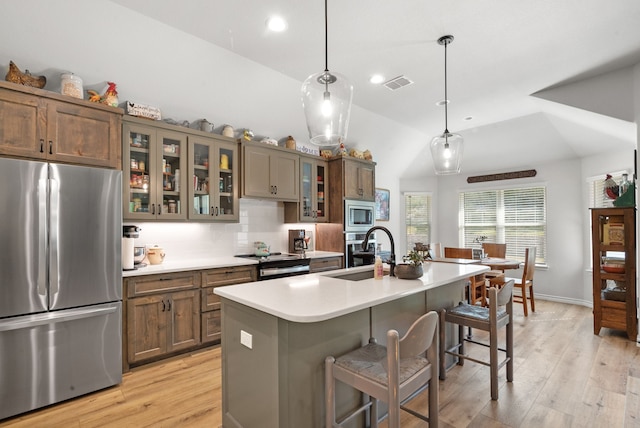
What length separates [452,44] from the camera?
2.99 metres

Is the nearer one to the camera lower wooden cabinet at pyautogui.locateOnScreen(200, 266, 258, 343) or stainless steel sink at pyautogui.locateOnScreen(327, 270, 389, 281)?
stainless steel sink at pyautogui.locateOnScreen(327, 270, 389, 281)

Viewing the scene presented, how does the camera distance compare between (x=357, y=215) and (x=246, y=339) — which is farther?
(x=357, y=215)

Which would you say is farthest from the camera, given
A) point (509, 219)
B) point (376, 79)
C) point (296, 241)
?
point (509, 219)

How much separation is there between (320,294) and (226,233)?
2.62m

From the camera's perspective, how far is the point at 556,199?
5.52 meters

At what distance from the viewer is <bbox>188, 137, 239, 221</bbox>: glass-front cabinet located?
143 inches

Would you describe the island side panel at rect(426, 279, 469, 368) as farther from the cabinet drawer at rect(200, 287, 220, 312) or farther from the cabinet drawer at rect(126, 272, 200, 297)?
the cabinet drawer at rect(126, 272, 200, 297)

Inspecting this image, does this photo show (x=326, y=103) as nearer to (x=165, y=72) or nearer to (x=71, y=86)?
(x=165, y=72)

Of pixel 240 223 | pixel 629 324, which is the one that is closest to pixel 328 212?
pixel 240 223

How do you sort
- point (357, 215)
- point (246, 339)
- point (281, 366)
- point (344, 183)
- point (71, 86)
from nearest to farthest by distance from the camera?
point (281, 366), point (246, 339), point (71, 86), point (344, 183), point (357, 215)

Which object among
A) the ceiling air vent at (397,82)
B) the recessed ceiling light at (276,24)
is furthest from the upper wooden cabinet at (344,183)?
the recessed ceiling light at (276,24)

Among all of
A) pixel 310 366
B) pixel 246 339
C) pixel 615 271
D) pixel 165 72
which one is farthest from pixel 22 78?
pixel 615 271

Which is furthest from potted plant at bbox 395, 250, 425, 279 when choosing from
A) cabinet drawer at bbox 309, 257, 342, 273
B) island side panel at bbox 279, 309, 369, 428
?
cabinet drawer at bbox 309, 257, 342, 273

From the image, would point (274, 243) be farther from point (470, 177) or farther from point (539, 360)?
point (470, 177)
